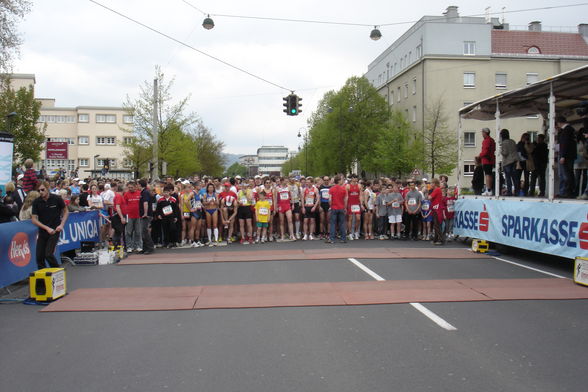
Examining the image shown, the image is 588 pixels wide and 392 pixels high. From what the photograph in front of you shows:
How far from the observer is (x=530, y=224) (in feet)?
37.7

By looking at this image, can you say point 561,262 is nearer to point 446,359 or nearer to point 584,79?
point 584,79

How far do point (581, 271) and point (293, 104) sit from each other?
16910mm

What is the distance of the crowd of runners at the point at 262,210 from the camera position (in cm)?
1459

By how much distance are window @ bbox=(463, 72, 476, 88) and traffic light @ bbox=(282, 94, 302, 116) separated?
35163 millimetres

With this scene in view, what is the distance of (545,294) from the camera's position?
316 inches

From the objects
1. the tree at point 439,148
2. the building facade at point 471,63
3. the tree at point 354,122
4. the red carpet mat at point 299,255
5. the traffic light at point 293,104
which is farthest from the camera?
the tree at point 354,122

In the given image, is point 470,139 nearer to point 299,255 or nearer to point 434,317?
point 299,255

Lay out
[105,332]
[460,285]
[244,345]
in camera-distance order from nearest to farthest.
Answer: [244,345] < [105,332] < [460,285]

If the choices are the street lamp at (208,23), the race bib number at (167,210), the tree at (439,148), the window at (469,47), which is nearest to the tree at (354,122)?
the tree at (439,148)

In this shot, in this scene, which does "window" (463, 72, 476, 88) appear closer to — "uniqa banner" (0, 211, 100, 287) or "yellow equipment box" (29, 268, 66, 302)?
"uniqa banner" (0, 211, 100, 287)

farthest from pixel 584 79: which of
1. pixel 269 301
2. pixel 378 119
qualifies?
pixel 378 119

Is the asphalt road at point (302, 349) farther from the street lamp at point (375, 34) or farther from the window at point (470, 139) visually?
the window at point (470, 139)

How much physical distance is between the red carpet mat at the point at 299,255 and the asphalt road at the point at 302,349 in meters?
4.88

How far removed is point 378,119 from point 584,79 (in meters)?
47.8
